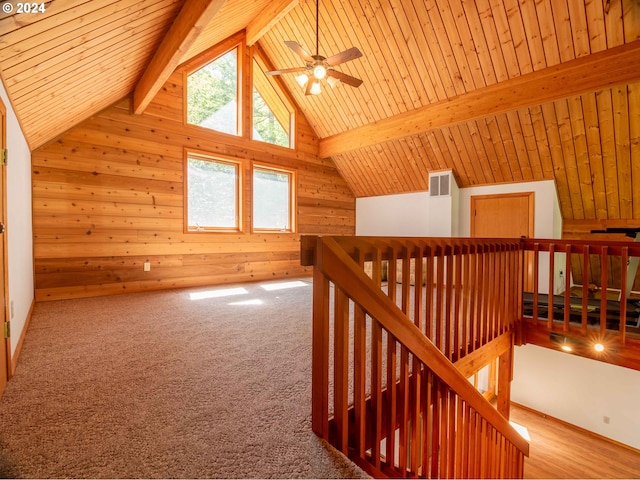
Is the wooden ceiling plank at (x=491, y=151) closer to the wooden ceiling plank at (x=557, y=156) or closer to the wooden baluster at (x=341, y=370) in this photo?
the wooden ceiling plank at (x=557, y=156)

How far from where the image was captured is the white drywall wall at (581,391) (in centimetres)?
381

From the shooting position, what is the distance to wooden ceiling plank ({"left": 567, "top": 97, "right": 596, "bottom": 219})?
3.74 metres

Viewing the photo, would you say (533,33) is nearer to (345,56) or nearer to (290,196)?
(345,56)

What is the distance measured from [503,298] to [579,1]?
324cm

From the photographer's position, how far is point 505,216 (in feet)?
16.7

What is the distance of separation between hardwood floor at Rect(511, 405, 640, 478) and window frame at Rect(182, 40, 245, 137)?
6.35 meters

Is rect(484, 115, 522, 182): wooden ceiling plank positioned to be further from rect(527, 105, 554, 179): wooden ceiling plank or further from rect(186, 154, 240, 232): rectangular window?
rect(186, 154, 240, 232): rectangular window

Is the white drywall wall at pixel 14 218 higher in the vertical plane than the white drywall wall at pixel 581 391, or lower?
higher

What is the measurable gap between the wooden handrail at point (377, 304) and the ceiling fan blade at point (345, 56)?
9.51 ft

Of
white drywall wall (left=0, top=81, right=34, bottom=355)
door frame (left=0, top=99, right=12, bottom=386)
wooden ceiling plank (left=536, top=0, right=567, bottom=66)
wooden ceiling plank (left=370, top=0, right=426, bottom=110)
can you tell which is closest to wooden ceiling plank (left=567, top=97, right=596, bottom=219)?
wooden ceiling plank (left=536, top=0, right=567, bottom=66)

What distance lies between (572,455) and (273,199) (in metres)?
5.74

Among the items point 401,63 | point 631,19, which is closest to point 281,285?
point 401,63

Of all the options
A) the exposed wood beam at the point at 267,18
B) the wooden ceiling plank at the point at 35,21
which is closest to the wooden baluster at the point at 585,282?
the wooden ceiling plank at the point at 35,21

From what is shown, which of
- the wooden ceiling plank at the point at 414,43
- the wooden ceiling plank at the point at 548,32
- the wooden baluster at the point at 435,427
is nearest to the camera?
the wooden baluster at the point at 435,427
